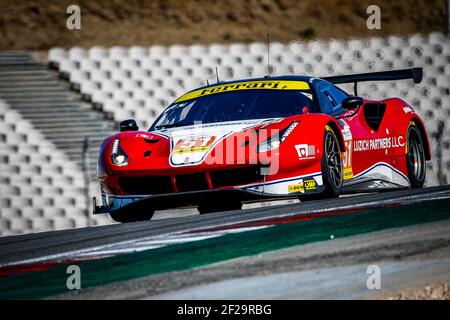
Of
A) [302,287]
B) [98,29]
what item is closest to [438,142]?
[98,29]

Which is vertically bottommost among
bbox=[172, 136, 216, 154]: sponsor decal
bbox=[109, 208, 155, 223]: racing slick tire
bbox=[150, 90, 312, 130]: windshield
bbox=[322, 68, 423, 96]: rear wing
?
bbox=[109, 208, 155, 223]: racing slick tire

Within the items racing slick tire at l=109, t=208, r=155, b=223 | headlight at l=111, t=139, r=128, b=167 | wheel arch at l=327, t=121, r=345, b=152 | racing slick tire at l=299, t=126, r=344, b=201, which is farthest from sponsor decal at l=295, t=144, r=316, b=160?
racing slick tire at l=109, t=208, r=155, b=223

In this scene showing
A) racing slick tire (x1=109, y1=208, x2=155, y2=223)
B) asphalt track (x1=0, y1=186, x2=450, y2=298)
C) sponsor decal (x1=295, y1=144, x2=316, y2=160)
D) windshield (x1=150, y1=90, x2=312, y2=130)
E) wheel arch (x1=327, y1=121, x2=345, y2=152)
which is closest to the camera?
asphalt track (x1=0, y1=186, x2=450, y2=298)

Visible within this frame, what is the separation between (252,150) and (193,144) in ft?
1.41

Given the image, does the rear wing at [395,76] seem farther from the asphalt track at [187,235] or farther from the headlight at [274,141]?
the asphalt track at [187,235]

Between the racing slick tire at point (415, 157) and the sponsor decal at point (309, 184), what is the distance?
2034 mm

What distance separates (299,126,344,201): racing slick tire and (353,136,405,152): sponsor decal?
0.46 meters

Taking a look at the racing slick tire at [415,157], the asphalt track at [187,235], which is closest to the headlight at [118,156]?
the asphalt track at [187,235]

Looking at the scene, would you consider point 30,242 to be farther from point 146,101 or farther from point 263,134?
point 146,101

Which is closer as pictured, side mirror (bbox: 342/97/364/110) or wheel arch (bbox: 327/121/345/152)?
wheel arch (bbox: 327/121/345/152)

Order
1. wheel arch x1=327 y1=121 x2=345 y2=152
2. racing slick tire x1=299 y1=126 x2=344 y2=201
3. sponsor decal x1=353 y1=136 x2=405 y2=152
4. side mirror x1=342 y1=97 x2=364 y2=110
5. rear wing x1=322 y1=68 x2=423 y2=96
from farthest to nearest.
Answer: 1. rear wing x1=322 y1=68 x2=423 y2=96
2. sponsor decal x1=353 y1=136 x2=405 y2=152
3. side mirror x1=342 y1=97 x2=364 y2=110
4. wheel arch x1=327 y1=121 x2=345 y2=152
5. racing slick tire x1=299 y1=126 x2=344 y2=201

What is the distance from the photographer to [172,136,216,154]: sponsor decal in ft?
22.8

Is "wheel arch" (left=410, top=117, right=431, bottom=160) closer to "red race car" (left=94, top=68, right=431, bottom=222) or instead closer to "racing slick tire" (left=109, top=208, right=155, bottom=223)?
"red race car" (left=94, top=68, right=431, bottom=222)

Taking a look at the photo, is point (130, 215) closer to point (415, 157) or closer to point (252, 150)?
point (252, 150)
